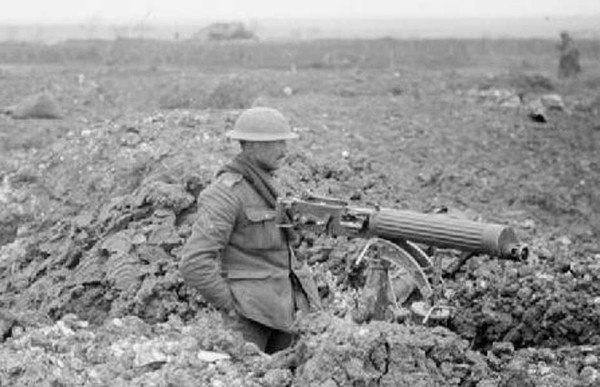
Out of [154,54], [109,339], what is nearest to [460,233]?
[109,339]

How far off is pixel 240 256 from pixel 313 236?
282cm

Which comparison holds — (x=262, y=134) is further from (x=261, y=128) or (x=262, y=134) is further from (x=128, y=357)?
(x=128, y=357)

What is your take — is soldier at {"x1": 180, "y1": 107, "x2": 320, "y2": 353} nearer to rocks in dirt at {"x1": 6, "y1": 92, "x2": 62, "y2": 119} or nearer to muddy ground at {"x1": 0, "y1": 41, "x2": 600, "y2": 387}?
muddy ground at {"x1": 0, "y1": 41, "x2": 600, "y2": 387}

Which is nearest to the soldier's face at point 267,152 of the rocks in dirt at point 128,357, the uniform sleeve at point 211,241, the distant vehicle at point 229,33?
the uniform sleeve at point 211,241

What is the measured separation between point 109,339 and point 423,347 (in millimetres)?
1487

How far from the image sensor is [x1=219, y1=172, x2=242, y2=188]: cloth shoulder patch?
18.4ft

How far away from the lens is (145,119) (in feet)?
41.0

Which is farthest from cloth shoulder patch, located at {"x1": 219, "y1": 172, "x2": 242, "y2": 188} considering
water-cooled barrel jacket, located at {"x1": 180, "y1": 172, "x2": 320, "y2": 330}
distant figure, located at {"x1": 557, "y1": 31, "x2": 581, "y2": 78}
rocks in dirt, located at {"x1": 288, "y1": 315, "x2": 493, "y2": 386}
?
distant figure, located at {"x1": 557, "y1": 31, "x2": 581, "y2": 78}

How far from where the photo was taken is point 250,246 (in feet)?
19.0

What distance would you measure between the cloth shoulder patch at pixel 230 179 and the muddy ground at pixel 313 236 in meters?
0.72

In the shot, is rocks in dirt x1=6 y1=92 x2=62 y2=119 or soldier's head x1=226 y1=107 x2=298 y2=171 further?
rocks in dirt x1=6 y1=92 x2=62 y2=119

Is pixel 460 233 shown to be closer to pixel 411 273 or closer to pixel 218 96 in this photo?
pixel 411 273

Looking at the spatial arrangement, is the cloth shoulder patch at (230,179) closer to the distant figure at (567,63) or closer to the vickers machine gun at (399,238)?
the vickers machine gun at (399,238)

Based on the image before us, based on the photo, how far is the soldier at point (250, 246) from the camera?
5.54m
